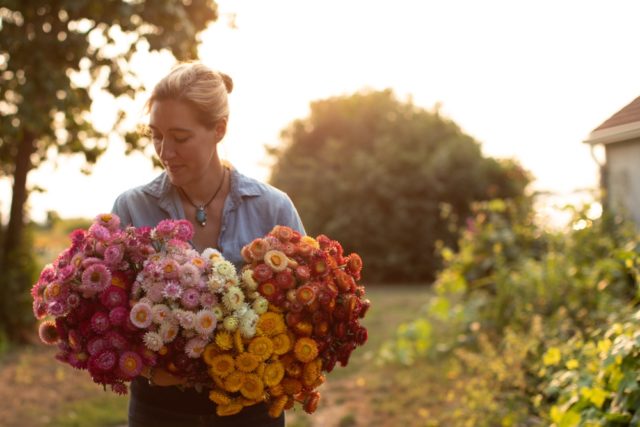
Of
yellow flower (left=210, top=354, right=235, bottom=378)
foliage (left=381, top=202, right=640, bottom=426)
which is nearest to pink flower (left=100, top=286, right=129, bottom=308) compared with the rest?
yellow flower (left=210, top=354, right=235, bottom=378)

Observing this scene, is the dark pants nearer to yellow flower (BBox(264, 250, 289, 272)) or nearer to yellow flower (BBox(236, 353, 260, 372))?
yellow flower (BBox(236, 353, 260, 372))

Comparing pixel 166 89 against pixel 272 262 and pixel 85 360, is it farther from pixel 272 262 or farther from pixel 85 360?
pixel 85 360

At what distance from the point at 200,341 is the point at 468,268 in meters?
6.14

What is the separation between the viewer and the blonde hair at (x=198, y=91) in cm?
247

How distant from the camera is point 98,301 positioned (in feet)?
7.21

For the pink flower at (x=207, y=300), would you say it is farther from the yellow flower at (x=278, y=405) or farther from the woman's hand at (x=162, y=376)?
the yellow flower at (x=278, y=405)

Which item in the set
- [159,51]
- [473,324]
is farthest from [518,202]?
[159,51]

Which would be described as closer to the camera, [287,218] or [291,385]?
[291,385]

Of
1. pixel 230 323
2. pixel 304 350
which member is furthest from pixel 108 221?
pixel 304 350

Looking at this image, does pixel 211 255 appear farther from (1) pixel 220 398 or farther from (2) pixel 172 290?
(1) pixel 220 398

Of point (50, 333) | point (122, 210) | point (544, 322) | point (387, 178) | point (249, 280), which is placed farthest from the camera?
point (387, 178)

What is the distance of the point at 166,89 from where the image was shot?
2.48 metres

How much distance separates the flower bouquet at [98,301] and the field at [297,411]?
131 inches

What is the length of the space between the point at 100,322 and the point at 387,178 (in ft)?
52.4
